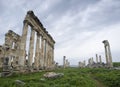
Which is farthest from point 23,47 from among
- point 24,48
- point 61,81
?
point 61,81

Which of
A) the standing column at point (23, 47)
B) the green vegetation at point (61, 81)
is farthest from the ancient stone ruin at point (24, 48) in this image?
the green vegetation at point (61, 81)

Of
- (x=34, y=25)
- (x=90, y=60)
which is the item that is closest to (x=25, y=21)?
(x=34, y=25)

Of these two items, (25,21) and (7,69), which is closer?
(7,69)

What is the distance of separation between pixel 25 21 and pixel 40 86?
47.4ft

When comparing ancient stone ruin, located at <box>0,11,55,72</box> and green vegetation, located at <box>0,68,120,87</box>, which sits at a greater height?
ancient stone ruin, located at <box>0,11,55,72</box>

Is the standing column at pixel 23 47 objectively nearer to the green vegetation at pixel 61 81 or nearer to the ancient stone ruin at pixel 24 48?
the ancient stone ruin at pixel 24 48

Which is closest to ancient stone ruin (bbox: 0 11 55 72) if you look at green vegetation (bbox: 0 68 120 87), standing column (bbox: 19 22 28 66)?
standing column (bbox: 19 22 28 66)

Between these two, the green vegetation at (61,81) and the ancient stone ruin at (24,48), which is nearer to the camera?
the green vegetation at (61,81)

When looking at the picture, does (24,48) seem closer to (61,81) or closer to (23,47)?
(23,47)

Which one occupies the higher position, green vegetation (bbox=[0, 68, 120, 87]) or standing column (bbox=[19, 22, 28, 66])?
standing column (bbox=[19, 22, 28, 66])

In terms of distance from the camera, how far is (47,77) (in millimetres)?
16516

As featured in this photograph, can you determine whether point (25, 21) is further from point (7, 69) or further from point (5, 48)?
point (5, 48)

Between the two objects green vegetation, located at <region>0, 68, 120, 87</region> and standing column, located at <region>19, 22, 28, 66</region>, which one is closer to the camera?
green vegetation, located at <region>0, 68, 120, 87</region>

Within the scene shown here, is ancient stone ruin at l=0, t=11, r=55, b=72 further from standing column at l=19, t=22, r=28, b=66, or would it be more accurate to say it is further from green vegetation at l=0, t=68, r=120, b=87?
green vegetation at l=0, t=68, r=120, b=87
